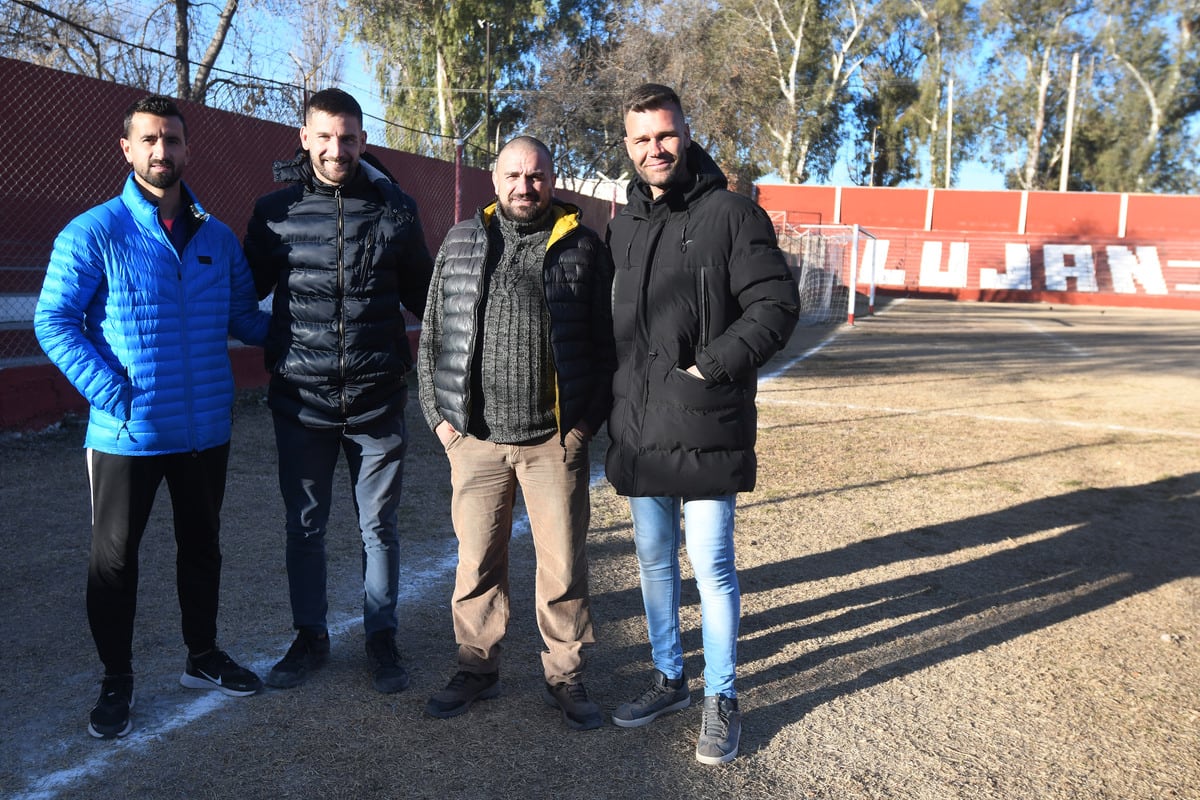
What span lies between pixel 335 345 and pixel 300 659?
1.14m

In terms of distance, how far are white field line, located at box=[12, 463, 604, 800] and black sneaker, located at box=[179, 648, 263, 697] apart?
35 millimetres

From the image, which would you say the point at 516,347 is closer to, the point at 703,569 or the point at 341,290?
the point at 341,290

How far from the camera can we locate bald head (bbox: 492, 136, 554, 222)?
3.13m

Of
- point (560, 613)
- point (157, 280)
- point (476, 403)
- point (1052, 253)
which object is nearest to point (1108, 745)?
point (560, 613)

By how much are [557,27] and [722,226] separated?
41055mm

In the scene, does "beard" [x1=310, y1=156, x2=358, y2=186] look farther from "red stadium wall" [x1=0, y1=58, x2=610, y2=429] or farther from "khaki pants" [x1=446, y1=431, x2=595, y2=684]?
"red stadium wall" [x1=0, y1=58, x2=610, y2=429]

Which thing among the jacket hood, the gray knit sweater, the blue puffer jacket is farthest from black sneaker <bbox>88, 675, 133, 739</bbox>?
the jacket hood

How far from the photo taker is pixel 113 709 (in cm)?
310

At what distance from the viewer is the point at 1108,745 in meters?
3.25

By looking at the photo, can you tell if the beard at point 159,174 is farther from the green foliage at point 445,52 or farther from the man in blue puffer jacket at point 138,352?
the green foliage at point 445,52

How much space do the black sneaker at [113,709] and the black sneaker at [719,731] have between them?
1.81 metres

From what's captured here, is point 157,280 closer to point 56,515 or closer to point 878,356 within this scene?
point 56,515

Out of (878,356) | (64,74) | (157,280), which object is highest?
(64,74)

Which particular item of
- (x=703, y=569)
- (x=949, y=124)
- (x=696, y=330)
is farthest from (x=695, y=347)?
(x=949, y=124)
